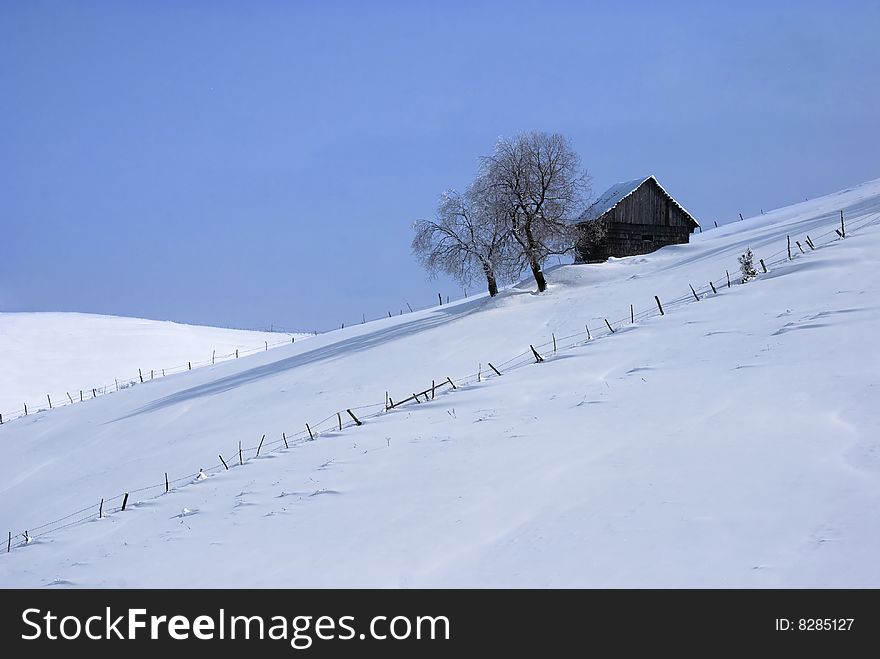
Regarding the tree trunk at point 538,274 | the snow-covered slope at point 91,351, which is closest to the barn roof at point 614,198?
the tree trunk at point 538,274

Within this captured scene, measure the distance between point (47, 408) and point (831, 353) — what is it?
44306mm

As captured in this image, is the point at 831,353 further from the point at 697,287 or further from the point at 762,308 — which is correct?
the point at 697,287

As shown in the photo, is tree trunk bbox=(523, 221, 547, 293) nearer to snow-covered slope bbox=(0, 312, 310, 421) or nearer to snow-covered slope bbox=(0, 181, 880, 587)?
snow-covered slope bbox=(0, 181, 880, 587)

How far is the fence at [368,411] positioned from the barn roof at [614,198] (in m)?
14.6

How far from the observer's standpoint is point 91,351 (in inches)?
2361

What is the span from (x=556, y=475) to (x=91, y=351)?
185 feet

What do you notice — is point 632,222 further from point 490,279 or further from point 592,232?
point 490,279

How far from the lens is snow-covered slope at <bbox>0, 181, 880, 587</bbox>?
886 centimetres

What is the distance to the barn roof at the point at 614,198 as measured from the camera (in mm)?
46094

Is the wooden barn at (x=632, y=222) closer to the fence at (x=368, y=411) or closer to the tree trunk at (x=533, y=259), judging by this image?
the tree trunk at (x=533, y=259)

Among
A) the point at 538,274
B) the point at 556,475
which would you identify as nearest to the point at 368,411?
the point at 556,475

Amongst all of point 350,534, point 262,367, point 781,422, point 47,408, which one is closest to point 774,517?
point 781,422

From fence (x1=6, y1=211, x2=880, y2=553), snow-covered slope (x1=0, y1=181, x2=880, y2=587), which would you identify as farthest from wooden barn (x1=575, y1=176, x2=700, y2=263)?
snow-covered slope (x1=0, y1=181, x2=880, y2=587)
